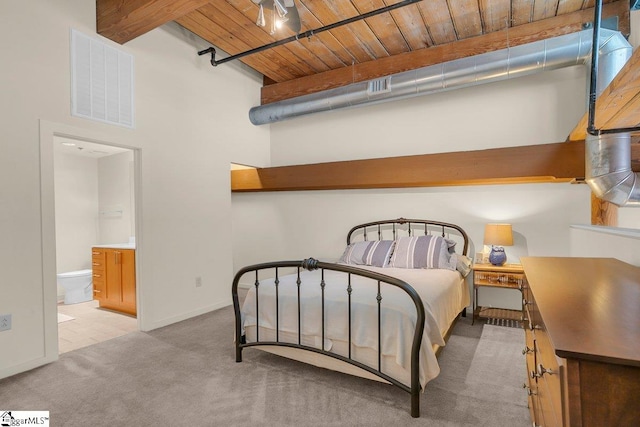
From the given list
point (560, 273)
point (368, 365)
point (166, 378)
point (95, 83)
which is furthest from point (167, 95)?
point (560, 273)

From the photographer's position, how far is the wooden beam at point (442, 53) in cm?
312

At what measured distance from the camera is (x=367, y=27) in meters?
3.41

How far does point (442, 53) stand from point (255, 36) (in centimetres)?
205

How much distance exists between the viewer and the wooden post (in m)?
3.15

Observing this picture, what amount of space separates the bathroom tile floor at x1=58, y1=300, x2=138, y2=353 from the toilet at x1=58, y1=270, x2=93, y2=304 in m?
0.16

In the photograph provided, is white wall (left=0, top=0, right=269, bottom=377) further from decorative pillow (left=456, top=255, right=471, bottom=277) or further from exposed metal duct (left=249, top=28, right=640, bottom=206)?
decorative pillow (left=456, top=255, right=471, bottom=277)

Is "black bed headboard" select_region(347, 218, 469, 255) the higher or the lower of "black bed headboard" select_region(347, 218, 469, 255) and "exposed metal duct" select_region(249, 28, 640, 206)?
the lower

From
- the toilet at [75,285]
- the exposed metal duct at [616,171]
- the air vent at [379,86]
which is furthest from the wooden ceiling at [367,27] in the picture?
the toilet at [75,285]

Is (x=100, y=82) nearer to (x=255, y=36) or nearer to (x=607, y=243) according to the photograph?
A: (x=255, y=36)

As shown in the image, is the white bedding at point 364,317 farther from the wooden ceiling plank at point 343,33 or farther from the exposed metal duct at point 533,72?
the wooden ceiling plank at point 343,33

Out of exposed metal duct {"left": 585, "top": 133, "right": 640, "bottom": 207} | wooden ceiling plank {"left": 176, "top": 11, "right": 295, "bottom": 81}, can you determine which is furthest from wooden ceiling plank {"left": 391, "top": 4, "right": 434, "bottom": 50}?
exposed metal duct {"left": 585, "top": 133, "right": 640, "bottom": 207}

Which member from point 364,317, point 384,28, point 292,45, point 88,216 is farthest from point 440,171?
point 88,216

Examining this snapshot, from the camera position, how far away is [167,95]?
3666mm

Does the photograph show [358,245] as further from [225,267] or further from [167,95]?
[167,95]
